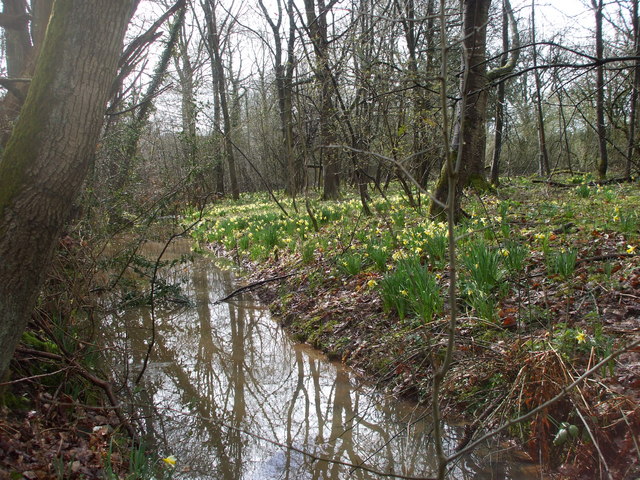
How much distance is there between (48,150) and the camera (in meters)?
2.03

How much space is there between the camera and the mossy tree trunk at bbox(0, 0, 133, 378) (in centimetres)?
198

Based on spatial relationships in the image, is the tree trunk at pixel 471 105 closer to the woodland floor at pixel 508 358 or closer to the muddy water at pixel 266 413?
the woodland floor at pixel 508 358

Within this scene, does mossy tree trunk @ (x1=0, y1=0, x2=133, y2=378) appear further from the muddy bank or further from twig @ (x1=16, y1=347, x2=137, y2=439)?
the muddy bank

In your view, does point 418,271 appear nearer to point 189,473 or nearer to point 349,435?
point 349,435

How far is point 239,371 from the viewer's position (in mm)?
4164

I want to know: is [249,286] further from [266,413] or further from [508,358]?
[508,358]

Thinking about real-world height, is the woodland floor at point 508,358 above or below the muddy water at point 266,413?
A: above

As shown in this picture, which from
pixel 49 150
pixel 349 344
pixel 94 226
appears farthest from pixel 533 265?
pixel 94 226

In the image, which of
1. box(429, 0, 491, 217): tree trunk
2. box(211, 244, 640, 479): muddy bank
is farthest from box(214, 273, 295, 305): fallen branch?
box(429, 0, 491, 217): tree trunk

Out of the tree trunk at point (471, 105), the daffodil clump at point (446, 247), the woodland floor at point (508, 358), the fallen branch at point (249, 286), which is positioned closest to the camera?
the woodland floor at point (508, 358)

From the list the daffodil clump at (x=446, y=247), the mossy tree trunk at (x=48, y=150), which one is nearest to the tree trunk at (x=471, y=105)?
the daffodil clump at (x=446, y=247)

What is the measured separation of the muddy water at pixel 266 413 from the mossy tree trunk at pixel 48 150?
113cm

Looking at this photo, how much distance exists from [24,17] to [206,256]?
6.16 meters

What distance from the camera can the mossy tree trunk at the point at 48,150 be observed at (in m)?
1.98
